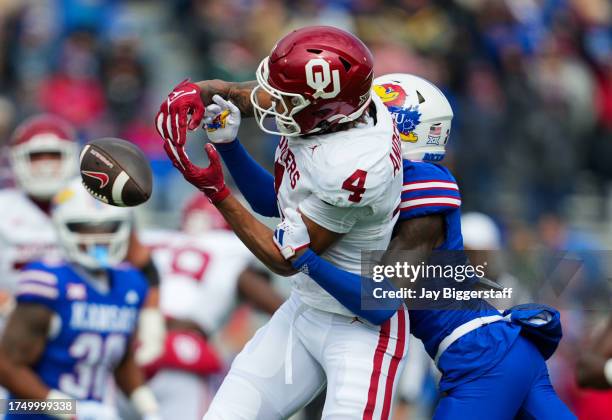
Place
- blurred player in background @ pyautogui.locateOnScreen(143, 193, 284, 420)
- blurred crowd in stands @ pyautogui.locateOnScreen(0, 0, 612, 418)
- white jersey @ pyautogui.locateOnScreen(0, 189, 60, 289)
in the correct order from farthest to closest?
blurred crowd in stands @ pyautogui.locateOnScreen(0, 0, 612, 418)
white jersey @ pyautogui.locateOnScreen(0, 189, 60, 289)
blurred player in background @ pyautogui.locateOnScreen(143, 193, 284, 420)

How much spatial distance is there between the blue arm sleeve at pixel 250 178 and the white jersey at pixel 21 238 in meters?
2.66

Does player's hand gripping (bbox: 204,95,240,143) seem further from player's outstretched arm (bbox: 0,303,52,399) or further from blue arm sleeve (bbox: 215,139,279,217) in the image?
player's outstretched arm (bbox: 0,303,52,399)

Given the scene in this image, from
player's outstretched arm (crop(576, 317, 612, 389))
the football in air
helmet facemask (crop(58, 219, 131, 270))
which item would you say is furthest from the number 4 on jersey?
helmet facemask (crop(58, 219, 131, 270))

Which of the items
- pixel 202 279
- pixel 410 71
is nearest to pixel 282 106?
pixel 202 279

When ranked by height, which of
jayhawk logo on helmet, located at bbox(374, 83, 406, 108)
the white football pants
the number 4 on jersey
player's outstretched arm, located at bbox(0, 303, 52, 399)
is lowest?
player's outstretched arm, located at bbox(0, 303, 52, 399)

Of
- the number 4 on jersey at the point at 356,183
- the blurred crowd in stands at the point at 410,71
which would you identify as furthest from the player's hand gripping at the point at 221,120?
the blurred crowd in stands at the point at 410,71

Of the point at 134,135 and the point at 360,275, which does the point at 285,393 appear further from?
the point at 134,135

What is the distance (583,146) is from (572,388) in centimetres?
472

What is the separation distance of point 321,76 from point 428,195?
579 mm

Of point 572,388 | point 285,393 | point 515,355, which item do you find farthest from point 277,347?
point 572,388

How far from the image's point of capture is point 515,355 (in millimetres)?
4734

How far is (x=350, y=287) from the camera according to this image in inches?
178

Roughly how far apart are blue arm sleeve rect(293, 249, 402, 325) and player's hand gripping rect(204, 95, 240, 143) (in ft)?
1.91

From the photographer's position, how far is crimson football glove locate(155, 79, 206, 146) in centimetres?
443
